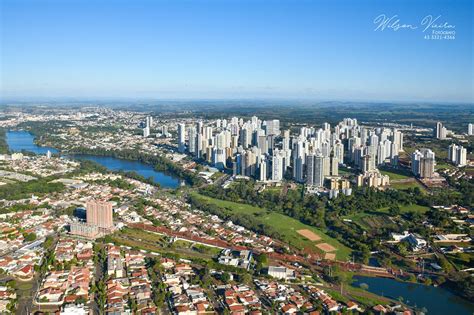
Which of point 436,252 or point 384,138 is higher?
point 384,138

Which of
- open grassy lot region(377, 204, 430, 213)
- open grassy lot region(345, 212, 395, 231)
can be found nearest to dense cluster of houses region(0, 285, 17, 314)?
open grassy lot region(345, 212, 395, 231)

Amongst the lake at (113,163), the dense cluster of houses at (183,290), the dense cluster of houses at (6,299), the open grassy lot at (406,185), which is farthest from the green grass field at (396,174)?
the dense cluster of houses at (6,299)

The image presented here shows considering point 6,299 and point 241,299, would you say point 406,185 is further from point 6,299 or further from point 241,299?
point 6,299

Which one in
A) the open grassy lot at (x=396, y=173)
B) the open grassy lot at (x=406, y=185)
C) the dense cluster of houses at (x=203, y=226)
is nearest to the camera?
the dense cluster of houses at (x=203, y=226)

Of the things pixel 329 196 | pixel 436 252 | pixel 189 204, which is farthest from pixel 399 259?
pixel 189 204

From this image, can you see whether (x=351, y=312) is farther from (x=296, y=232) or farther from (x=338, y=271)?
(x=296, y=232)

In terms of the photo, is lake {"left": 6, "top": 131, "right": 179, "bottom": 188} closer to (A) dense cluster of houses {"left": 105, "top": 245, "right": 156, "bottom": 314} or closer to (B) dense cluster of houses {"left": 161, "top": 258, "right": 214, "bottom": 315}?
(A) dense cluster of houses {"left": 105, "top": 245, "right": 156, "bottom": 314}

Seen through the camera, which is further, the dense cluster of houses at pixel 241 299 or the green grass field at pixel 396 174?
the green grass field at pixel 396 174

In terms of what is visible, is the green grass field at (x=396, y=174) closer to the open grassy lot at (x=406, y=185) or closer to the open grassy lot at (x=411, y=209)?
the open grassy lot at (x=406, y=185)
